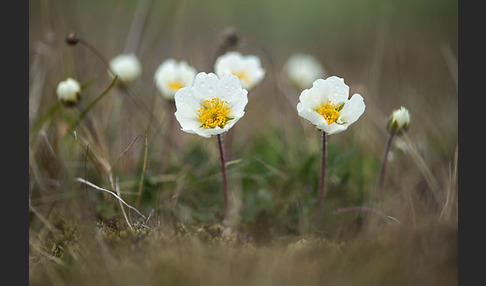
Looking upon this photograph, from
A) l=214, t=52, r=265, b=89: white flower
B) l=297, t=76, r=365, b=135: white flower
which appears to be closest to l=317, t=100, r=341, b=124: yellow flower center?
l=297, t=76, r=365, b=135: white flower

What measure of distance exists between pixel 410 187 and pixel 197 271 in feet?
4.11

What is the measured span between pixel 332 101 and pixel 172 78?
104 cm

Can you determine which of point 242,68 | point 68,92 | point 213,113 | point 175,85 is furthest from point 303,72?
point 68,92

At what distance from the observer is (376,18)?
523 cm

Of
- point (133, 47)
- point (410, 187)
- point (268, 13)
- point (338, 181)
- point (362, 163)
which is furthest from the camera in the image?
point (268, 13)

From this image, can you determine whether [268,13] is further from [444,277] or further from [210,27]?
[444,277]

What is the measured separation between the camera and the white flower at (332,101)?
6.21 ft

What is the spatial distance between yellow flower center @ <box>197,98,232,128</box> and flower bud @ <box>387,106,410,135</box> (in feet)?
2.57

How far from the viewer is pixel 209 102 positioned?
200 centimetres

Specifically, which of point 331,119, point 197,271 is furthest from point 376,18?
point 197,271

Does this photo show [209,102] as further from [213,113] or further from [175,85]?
[175,85]

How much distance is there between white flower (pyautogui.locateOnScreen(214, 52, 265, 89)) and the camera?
2.49m

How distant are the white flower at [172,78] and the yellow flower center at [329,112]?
36.3 inches

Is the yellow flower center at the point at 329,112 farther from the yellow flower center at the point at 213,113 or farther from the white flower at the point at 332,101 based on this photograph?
the yellow flower center at the point at 213,113
